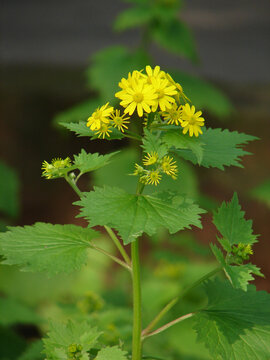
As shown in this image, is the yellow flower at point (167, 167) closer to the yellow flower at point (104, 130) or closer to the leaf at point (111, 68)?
the yellow flower at point (104, 130)

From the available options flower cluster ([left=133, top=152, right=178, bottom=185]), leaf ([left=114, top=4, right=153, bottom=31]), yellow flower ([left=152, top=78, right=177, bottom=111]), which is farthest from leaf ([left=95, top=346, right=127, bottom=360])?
leaf ([left=114, top=4, right=153, bottom=31])

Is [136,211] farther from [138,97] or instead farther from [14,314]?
[14,314]

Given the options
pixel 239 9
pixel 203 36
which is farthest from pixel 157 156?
pixel 239 9

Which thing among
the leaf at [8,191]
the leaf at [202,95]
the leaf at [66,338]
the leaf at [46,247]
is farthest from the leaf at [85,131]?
the leaf at [202,95]

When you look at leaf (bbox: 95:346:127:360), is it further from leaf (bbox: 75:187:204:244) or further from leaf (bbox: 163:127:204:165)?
leaf (bbox: 163:127:204:165)

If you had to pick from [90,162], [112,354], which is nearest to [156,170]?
[90,162]
